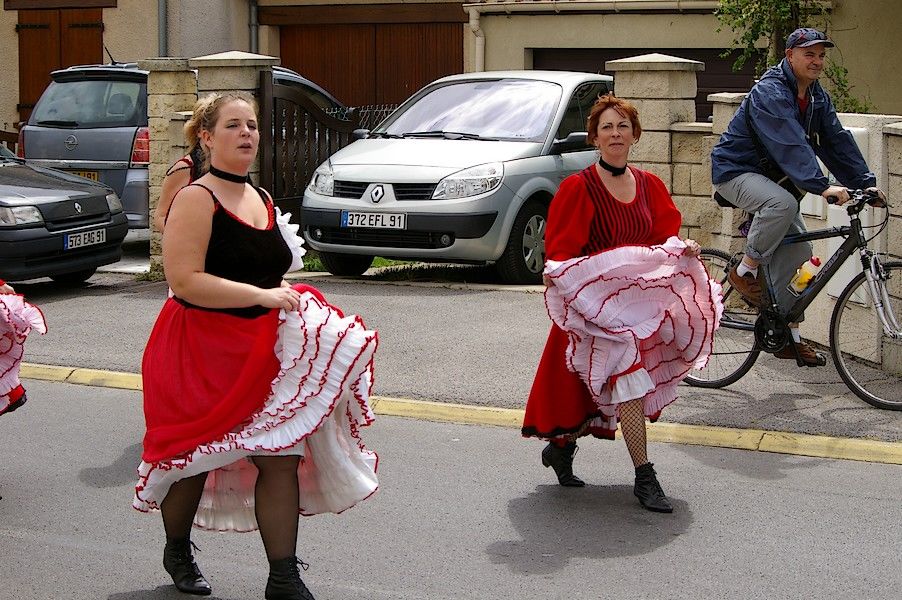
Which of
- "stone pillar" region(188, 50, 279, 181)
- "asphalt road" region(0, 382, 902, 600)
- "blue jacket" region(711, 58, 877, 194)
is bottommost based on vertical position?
"asphalt road" region(0, 382, 902, 600)

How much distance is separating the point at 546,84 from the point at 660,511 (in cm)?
752

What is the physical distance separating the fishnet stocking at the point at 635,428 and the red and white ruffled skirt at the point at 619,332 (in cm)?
8

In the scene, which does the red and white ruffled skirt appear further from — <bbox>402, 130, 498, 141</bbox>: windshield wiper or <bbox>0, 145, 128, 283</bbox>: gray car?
<bbox>0, 145, 128, 283</bbox>: gray car

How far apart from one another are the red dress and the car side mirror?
5.93 m

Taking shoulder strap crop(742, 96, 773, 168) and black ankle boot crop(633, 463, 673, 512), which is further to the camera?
shoulder strap crop(742, 96, 773, 168)

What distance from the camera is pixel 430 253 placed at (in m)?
11.9

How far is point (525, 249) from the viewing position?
1227cm

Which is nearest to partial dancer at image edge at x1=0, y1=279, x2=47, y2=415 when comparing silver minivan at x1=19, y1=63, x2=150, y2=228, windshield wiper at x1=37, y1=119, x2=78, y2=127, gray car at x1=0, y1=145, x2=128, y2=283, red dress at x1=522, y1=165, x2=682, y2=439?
red dress at x1=522, y1=165, x2=682, y2=439

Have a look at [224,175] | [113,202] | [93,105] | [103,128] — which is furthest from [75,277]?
[224,175]

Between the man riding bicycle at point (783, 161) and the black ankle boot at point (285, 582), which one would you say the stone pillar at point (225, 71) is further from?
the black ankle boot at point (285, 582)

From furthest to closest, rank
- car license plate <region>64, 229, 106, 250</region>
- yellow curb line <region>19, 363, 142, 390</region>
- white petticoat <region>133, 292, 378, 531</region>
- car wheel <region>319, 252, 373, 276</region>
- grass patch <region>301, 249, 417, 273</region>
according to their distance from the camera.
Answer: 1. grass patch <region>301, 249, 417, 273</region>
2. car wheel <region>319, 252, 373, 276</region>
3. car license plate <region>64, 229, 106, 250</region>
4. yellow curb line <region>19, 363, 142, 390</region>
5. white petticoat <region>133, 292, 378, 531</region>

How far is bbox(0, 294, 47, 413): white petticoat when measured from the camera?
644cm

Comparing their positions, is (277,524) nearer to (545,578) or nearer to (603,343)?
(545,578)

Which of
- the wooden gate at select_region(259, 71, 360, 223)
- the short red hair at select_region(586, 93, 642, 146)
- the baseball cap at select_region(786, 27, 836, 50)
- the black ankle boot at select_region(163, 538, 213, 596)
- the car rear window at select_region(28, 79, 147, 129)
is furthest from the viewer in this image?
the car rear window at select_region(28, 79, 147, 129)
